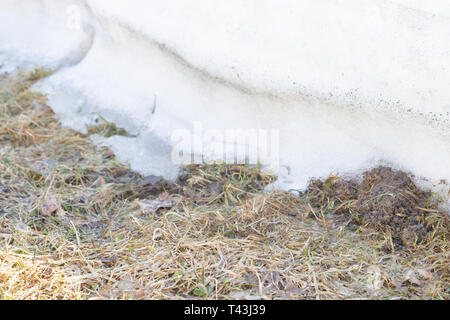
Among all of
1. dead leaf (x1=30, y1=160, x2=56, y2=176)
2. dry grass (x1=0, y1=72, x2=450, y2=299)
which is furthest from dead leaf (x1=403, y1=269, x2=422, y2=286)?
dead leaf (x1=30, y1=160, x2=56, y2=176)

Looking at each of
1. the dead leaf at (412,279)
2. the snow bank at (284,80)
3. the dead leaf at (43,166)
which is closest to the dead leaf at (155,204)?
the snow bank at (284,80)

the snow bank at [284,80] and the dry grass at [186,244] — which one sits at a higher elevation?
the snow bank at [284,80]

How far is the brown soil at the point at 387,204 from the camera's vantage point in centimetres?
208

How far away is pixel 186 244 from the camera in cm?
201

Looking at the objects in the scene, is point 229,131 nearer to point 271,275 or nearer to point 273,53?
point 273,53

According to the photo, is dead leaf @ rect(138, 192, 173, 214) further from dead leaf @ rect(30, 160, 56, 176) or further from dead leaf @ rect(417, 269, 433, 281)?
dead leaf @ rect(417, 269, 433, 281)

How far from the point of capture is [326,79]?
245 cm

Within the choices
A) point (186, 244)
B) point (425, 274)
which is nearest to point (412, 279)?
point (425, 274)

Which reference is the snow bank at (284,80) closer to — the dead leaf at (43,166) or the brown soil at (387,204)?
the brown soil at (387,204)

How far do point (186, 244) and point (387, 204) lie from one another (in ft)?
2.94

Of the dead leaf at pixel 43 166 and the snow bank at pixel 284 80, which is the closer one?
the snow bank at pixel 284 80

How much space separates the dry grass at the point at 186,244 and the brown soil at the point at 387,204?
0.18 feet

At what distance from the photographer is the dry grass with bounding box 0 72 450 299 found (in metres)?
1.79

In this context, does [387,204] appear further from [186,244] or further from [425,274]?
[186,244]
